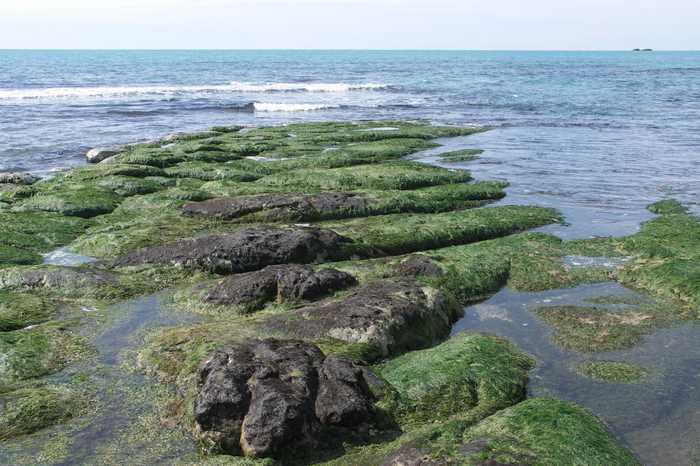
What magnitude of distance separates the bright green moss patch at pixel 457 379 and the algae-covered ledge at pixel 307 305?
4 cm

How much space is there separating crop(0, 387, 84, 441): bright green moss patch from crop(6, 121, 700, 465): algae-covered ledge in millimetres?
31

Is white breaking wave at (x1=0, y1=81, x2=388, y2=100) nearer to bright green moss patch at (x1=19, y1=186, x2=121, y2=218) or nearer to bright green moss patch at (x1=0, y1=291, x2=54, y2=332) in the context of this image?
bright green moss patch at (x1=19, y1=186, x2=121, y2=218)

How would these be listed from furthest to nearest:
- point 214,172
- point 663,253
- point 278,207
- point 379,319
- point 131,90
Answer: point 131,90 → point 214,172 → point 278,207 → point 663,253 → point 379,319

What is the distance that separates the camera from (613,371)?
39.3ft

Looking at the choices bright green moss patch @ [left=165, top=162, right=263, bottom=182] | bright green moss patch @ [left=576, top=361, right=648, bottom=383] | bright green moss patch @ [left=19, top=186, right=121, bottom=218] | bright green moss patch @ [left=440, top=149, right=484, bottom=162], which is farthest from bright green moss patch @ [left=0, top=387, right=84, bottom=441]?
bright green moss patch @ [left=440, top=149, right=484, bottom=162]

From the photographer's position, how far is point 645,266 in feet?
57.1

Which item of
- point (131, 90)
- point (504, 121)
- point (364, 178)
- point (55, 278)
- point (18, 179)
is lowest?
point (18, 179)

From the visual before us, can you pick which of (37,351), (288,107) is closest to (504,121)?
(288,107)

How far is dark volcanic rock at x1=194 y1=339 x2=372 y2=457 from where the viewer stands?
8.98 metres

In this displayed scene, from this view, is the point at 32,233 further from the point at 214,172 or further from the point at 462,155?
the point at 462,155

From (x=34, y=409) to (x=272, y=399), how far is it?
4.06 metres

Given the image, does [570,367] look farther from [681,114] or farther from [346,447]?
[681,114]

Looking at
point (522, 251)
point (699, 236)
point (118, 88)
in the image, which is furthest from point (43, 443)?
point (118, 88)

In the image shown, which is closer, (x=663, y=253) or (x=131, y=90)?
(x=663, y=253)
